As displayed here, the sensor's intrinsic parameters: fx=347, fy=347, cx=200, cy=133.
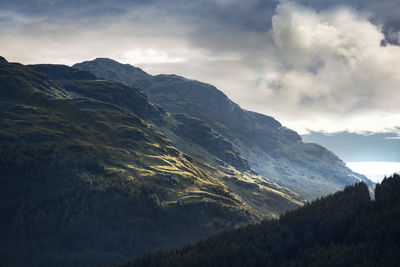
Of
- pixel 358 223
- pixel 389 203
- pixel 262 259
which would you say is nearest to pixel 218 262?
pixel 262 259

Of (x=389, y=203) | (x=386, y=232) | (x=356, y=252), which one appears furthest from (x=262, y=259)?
(x=389, y=203)

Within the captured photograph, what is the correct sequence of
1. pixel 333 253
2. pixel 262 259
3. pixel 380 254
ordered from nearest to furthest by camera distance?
pixel 380 254
pixel 333 253
pixel 262 259

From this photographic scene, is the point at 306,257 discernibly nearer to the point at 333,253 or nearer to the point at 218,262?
the point at 333,253

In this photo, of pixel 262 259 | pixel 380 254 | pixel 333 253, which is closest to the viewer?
pixel 380 254

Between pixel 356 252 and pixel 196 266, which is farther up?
pixel 356 252

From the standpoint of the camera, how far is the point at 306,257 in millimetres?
183625

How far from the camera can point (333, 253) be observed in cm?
17662

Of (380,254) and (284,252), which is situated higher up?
(380,254)

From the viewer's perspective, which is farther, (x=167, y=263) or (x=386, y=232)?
(x=167, y=263)

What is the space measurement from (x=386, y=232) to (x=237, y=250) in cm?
7812

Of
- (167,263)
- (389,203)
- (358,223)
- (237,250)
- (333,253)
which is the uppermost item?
(389,203)

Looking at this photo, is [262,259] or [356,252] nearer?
[356,252]

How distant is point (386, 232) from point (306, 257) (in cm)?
4145

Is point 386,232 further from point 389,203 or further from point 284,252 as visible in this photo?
point 284,252
